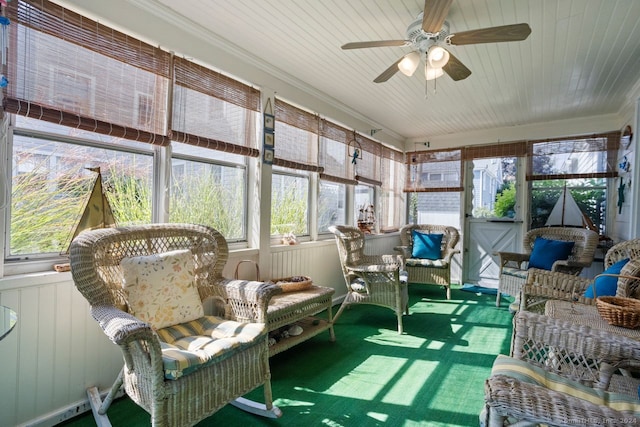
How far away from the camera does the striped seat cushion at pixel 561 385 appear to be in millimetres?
1212

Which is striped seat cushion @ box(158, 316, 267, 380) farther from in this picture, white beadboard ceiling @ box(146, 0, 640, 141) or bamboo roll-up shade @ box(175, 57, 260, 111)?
white beadboard ceiling @ box(146, 0, 640, 141)

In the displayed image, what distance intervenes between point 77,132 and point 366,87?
8.74 ft

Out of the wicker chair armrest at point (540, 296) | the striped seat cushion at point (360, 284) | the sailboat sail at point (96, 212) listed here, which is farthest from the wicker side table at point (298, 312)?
the wicker chair armrest at point (540, 296)

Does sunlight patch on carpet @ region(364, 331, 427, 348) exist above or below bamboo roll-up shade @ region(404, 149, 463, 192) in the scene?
below

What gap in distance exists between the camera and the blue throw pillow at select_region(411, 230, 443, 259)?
4.70m

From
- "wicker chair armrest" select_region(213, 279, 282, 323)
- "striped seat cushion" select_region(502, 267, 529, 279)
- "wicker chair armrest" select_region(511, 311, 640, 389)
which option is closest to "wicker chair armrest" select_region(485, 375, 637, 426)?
"wicker chair armrest" select_region(511, 311, 640, 389)

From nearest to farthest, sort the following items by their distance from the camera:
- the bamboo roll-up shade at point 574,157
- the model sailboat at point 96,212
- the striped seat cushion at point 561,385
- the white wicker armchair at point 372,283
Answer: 1. the striped seat cushion at point 561,385
2. the model sailboat at point 96,212
3. the white wicker armchair at point 372,283
4. the bamboo roll-up shade at point 574,157

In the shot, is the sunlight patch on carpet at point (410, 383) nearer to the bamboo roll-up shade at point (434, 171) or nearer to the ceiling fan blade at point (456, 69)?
the ceiling fan blade at point (456, 69)

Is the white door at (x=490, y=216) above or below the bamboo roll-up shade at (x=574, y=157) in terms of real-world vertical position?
below

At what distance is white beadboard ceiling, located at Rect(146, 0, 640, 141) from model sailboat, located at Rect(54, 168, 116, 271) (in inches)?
48.9

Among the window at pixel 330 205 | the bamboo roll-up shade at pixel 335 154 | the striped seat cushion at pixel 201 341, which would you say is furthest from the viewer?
the window at pixel 330 205

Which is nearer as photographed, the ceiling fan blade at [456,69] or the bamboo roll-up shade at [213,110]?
the ceiling fan blade at [456,69]

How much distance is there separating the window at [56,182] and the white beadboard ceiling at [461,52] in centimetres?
103

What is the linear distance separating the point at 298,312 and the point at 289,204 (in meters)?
1.34
